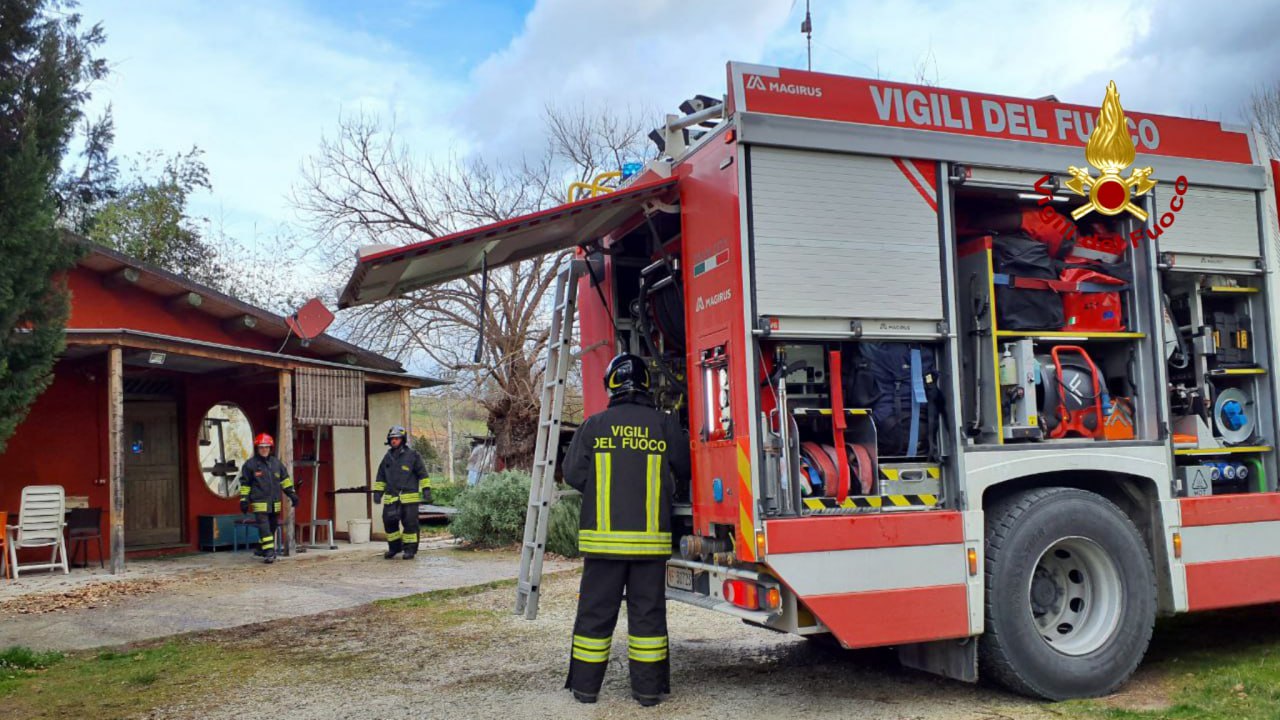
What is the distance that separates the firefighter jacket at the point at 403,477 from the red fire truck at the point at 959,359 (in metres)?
7.79

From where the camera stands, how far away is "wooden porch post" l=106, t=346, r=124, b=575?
12102 millimetres

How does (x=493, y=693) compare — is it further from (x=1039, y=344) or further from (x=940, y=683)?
(x=1039, y=344)

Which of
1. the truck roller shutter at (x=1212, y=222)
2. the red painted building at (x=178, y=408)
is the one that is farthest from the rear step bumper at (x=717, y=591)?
the red painted building at (x=178, y=408)

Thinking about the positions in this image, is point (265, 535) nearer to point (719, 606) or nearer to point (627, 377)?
point (627, 377)

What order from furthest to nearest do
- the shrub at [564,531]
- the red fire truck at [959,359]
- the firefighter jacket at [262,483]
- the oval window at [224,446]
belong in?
1. the oval window at [224,446]
2. the firefighter jacket at [262,483]
3. the shrub at [564,531]
4. the red fire truck at [959,359]

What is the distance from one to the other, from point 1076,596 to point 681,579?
216 cm

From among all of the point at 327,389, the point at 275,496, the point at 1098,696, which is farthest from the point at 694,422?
the point at 327,389

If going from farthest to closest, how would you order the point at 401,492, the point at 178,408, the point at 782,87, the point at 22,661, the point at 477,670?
A: the point at 178,408
the point at 401,492
the point at 22,661
the point at 477,670
the point at 782,87

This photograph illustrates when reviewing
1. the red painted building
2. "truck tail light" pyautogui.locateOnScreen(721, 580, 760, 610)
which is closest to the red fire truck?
"truck tail light" pyautogui.locateOnScreen(721, 580, 760, 610)

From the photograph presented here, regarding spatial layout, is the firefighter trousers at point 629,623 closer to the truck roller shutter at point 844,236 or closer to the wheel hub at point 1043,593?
the truck roller shutter at point 844,236

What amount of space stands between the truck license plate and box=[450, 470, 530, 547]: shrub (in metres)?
8.35

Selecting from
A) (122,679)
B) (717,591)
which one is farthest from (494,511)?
(717,591)

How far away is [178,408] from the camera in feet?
51.6

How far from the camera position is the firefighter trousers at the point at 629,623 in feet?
18.5
